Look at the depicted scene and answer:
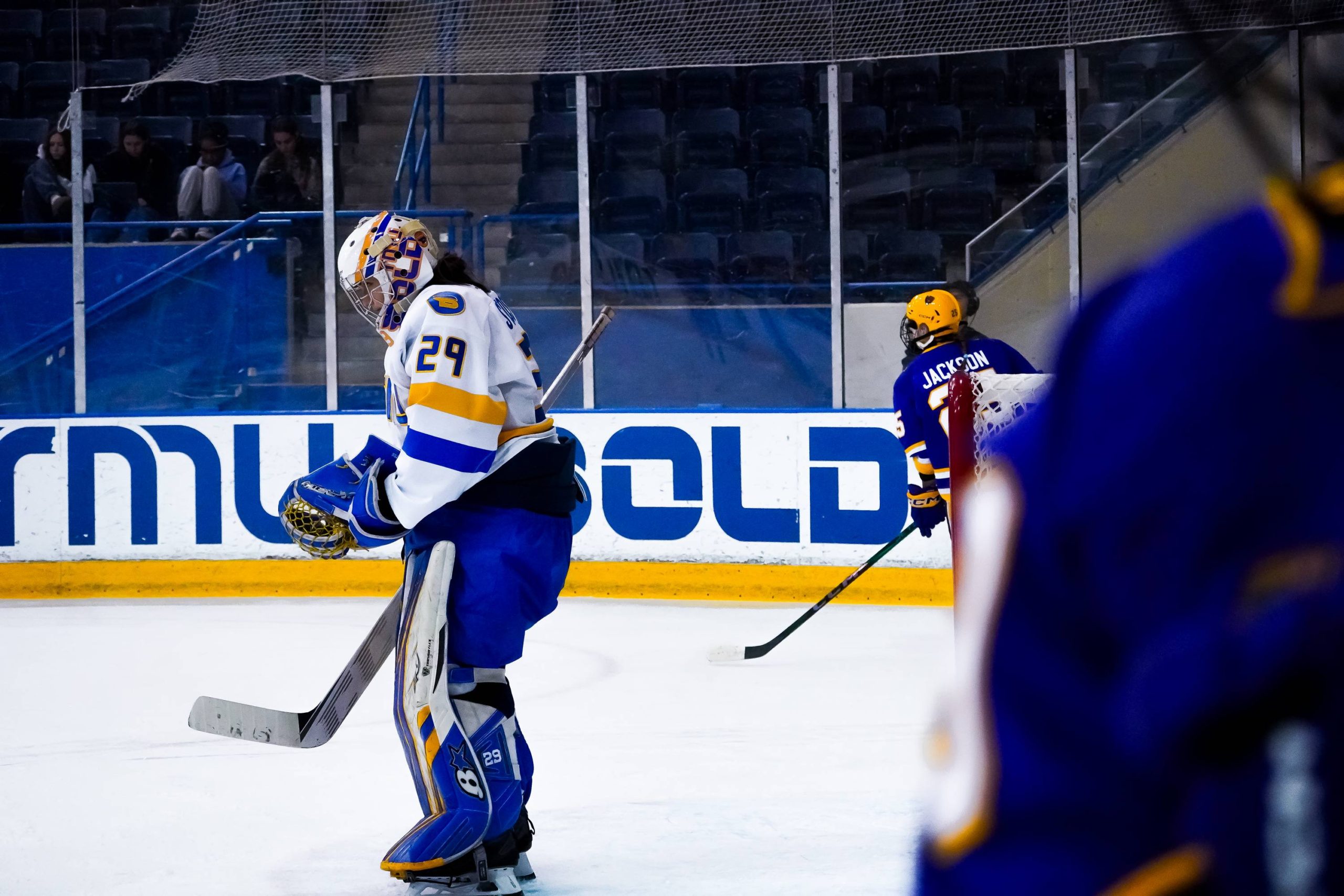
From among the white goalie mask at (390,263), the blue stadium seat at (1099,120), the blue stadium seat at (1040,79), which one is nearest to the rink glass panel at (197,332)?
the blue stadium seat at (1040,79)

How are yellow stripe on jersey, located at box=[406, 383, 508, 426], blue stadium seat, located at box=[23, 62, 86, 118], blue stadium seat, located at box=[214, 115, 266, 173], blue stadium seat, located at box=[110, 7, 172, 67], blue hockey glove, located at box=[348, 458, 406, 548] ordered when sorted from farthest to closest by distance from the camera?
blue stadium seat, located at box=[110, 7, 172, 67], blue stadium seat, located at box=[23, 62, 86, 118], blue stadium seat, located at box=[214, 115, 266, 173], blue hockey glove, located at box=[348, 458, 406, 548], yellow stripe on jersey, located at box=[406, 383, 508, 426]

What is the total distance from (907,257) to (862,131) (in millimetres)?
606

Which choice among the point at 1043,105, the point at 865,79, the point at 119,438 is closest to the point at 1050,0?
the point at 1043,105

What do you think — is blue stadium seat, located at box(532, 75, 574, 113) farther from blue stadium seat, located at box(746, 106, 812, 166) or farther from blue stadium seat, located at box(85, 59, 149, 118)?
blue stadium seat, located at box(85, 59, 149, 118)

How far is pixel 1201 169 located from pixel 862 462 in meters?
1.81

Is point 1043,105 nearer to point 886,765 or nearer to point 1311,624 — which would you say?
point 886,765

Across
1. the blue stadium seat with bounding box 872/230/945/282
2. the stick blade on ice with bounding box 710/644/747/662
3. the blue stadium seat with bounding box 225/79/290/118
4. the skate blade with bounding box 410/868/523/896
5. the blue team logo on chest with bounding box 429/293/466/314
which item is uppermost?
the blue stadium seat with bounding box 225/79/290/118

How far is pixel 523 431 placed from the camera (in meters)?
2.71

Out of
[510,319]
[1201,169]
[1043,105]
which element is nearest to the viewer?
[510,319]

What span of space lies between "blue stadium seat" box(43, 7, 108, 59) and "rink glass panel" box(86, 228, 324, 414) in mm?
2694

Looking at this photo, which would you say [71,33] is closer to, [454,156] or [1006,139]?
[454,156]

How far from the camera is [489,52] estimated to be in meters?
6.98

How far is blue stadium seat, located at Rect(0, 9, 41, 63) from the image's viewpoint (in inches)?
368

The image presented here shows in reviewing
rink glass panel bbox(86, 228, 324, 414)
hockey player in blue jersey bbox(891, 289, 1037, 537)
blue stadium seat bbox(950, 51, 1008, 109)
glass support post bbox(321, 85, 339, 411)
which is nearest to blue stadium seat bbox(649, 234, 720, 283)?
blue stadium seat bbox(950, 51, 1008, 109)
